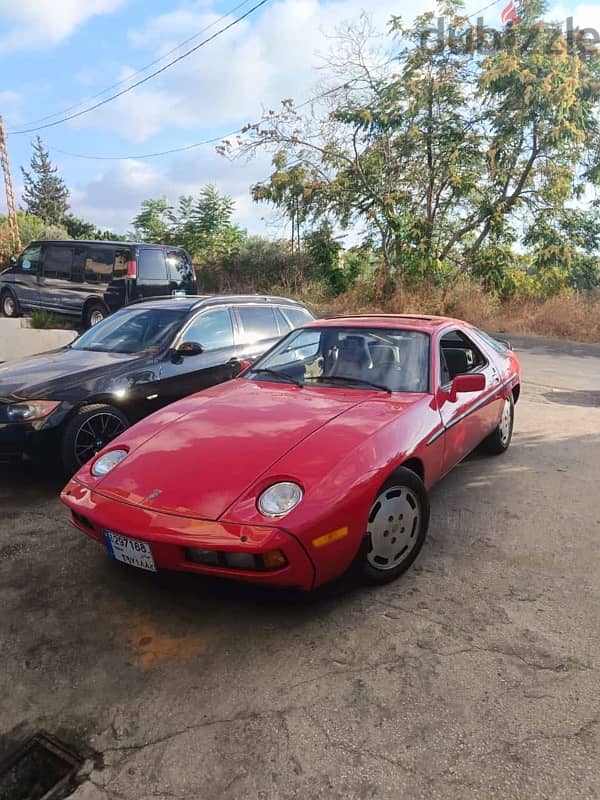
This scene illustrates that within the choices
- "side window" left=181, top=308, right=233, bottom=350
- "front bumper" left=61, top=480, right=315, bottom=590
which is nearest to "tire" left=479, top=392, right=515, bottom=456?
"side window" left=181, top=308, right=233, bottom=350

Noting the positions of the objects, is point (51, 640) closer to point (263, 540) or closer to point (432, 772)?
point (263, 540)

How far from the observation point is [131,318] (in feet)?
18.7

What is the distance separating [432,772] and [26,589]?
2.16m

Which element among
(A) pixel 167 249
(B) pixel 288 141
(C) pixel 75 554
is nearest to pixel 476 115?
(B) pixel 288 141

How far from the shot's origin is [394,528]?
2934 millimetres

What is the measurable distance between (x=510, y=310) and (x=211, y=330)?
470 inches

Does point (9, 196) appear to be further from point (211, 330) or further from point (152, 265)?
point (211, 330)

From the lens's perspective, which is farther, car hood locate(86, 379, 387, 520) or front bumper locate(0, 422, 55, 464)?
front bumper locate(0, 422, 55, 464)

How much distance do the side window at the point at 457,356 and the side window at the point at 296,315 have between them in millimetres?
2170

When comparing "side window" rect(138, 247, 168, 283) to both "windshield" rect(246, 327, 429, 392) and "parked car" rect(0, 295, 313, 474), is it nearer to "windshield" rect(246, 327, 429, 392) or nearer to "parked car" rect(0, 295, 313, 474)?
"parked car" rect(0, 295, 313, 474)

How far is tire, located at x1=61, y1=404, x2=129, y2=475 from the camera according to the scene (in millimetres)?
4344

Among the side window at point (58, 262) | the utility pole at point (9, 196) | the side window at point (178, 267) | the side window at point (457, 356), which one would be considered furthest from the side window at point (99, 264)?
the utility pole at point (9, 196)

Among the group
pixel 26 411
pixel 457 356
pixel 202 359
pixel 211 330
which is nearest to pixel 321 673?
pixel 457 356

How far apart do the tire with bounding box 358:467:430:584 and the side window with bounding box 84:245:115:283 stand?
9750mm
